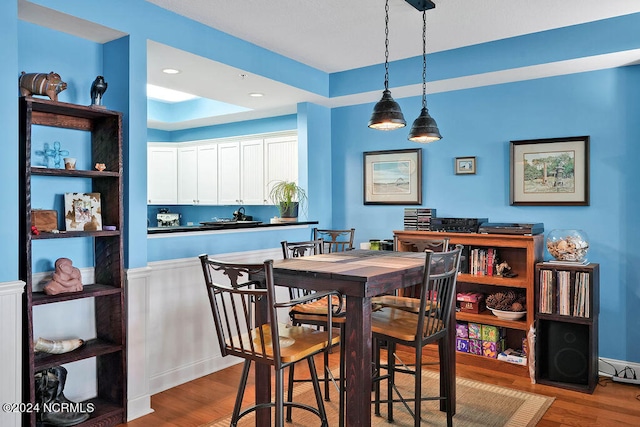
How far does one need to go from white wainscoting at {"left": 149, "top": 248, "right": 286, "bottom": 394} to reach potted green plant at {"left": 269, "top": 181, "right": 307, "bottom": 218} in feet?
3.48

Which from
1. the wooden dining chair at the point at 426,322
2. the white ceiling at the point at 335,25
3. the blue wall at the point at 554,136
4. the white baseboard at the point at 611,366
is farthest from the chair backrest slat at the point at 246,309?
the white baseboard at the point at 611,366

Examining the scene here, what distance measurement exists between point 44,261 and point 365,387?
198cm

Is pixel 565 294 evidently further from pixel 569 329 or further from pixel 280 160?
pixel 280 160

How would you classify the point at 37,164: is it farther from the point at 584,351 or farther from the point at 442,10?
the point at 584,351

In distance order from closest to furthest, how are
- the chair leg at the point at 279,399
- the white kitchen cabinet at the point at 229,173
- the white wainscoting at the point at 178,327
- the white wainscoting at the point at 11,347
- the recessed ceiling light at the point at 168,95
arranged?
1. the chair leg at the point at 279,399
2. the white wainscoting at the point at 11,347
3. the white wainscoting at the point at 178,327
4. the recessed ceiling light at the point at 168,95
5. the white kitchen cabinet at the point at 229,173

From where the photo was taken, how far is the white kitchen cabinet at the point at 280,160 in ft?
18.1

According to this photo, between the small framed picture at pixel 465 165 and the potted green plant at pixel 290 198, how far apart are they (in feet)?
5.04

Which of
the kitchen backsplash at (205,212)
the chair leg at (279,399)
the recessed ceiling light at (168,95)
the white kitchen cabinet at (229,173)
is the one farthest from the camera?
the kitchen backsplash at (205,212)

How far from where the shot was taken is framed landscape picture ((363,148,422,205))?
4.70 metres

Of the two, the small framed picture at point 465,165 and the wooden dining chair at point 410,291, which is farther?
the small framed picture at point 465,165

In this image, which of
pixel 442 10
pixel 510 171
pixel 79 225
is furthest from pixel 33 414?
pixel 510 171

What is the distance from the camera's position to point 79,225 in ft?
9.46

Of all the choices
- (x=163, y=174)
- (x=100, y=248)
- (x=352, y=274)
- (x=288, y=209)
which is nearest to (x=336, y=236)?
(x=288, y=209)

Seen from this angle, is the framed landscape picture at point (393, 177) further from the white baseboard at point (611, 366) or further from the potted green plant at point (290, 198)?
the white baseboard at point (611, 366)
